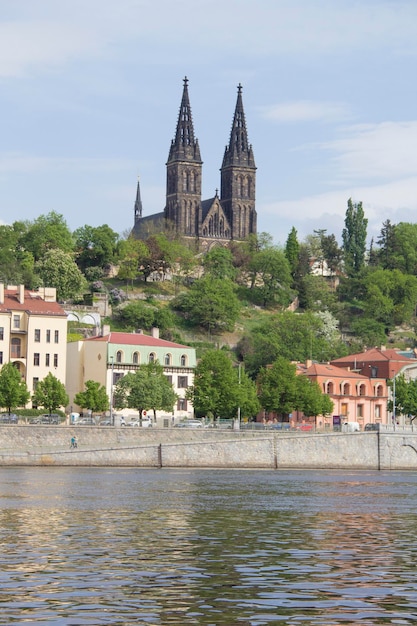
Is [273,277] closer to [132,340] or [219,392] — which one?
[132,340]

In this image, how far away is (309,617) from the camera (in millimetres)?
24234

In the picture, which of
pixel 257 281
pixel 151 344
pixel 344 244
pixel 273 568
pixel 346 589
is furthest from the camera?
pixel 344 244

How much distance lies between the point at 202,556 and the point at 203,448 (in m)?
55.0

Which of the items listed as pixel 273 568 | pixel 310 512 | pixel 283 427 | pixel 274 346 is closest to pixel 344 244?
pixel 274 346

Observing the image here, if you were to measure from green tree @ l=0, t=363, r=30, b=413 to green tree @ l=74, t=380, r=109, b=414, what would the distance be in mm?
6083

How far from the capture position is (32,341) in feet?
351

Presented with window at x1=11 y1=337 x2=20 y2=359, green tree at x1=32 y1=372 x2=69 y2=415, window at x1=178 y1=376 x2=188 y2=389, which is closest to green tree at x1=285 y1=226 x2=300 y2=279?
window at x1=178 y1=376 x2=188 y2=389

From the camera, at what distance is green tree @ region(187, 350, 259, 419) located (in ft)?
354

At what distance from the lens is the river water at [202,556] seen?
25.0m

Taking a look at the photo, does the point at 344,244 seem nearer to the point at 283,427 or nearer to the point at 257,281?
the point at 257,281

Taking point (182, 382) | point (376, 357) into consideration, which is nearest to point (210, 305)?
point (376, 357)

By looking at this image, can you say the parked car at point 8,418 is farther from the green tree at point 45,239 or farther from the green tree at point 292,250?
the green tree at point 292,250

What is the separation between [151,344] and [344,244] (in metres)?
86.1

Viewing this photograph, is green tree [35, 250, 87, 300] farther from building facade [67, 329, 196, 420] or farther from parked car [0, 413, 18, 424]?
parked car [0, 413, 18, 424]
